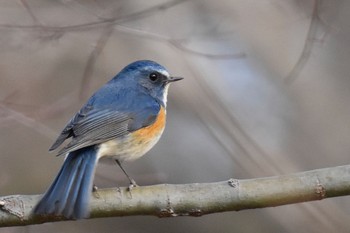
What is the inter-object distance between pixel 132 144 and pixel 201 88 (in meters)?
2.23

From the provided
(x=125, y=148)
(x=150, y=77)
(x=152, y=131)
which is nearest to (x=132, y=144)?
(x=125, y=148)

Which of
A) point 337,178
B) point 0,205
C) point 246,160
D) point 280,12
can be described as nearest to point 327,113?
point 280,12

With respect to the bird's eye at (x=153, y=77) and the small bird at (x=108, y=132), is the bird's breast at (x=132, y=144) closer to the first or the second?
the small bird at (x=108, y=132)

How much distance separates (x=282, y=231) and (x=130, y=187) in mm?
3580

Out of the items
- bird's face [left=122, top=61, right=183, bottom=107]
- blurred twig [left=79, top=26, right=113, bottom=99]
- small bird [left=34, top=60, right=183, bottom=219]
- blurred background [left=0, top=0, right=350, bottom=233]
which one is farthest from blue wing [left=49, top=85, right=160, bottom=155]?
blurred twig [left=79, top=26, right=113, bottom=99]

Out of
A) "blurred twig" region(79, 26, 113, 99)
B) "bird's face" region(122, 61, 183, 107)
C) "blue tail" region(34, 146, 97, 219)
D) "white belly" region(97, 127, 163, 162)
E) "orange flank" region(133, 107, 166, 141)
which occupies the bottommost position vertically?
"blue tail" region(34, 146, 97, 219)

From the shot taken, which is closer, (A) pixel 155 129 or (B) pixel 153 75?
(A) pixel 155 129

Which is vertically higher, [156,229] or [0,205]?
[156,229]

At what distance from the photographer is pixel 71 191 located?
130 inches

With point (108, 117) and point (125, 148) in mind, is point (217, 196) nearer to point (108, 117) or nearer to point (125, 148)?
point (125, 148)

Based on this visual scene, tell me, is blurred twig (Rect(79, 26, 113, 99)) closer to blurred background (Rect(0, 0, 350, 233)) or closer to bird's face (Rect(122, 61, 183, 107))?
blurred background (Rect(0, 0, 350, 233))

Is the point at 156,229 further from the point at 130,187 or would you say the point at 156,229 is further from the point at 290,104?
the point at 130,187

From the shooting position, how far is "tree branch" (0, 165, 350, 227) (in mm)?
3338

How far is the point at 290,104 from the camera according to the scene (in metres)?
7.23
